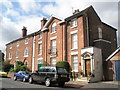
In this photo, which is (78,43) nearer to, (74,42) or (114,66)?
(74,42)

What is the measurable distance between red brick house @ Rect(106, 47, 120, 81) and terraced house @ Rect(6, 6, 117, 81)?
841 mm

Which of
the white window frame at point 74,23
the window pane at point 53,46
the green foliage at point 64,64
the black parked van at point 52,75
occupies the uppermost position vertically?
the white window frame at point 74,23

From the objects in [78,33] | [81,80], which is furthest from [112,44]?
[81,80]

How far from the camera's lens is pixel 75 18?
68.7 ft

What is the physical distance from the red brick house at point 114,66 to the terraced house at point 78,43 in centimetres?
84

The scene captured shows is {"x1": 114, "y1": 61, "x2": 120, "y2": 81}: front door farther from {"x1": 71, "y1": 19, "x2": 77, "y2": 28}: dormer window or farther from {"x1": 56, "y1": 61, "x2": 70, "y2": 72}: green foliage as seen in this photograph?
{"x1": 71, "y1": 19, "x2": 77, "y2": 28}: dormer window

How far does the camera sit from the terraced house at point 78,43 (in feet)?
59.4

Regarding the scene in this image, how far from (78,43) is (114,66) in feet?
18.0

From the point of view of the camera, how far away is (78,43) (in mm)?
19828

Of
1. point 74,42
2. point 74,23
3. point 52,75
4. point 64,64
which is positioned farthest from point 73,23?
point 52,75

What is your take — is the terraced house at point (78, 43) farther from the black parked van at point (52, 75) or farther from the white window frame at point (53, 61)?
the black parked van at point (52, 75)

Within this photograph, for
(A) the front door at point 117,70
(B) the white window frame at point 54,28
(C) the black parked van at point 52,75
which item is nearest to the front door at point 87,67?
(A) the front door at point 117,70

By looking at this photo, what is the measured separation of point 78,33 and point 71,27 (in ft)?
5.63

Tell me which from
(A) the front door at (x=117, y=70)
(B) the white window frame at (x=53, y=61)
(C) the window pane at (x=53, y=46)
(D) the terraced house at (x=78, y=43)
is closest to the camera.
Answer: (A) the front door at (x=117, y=70)
